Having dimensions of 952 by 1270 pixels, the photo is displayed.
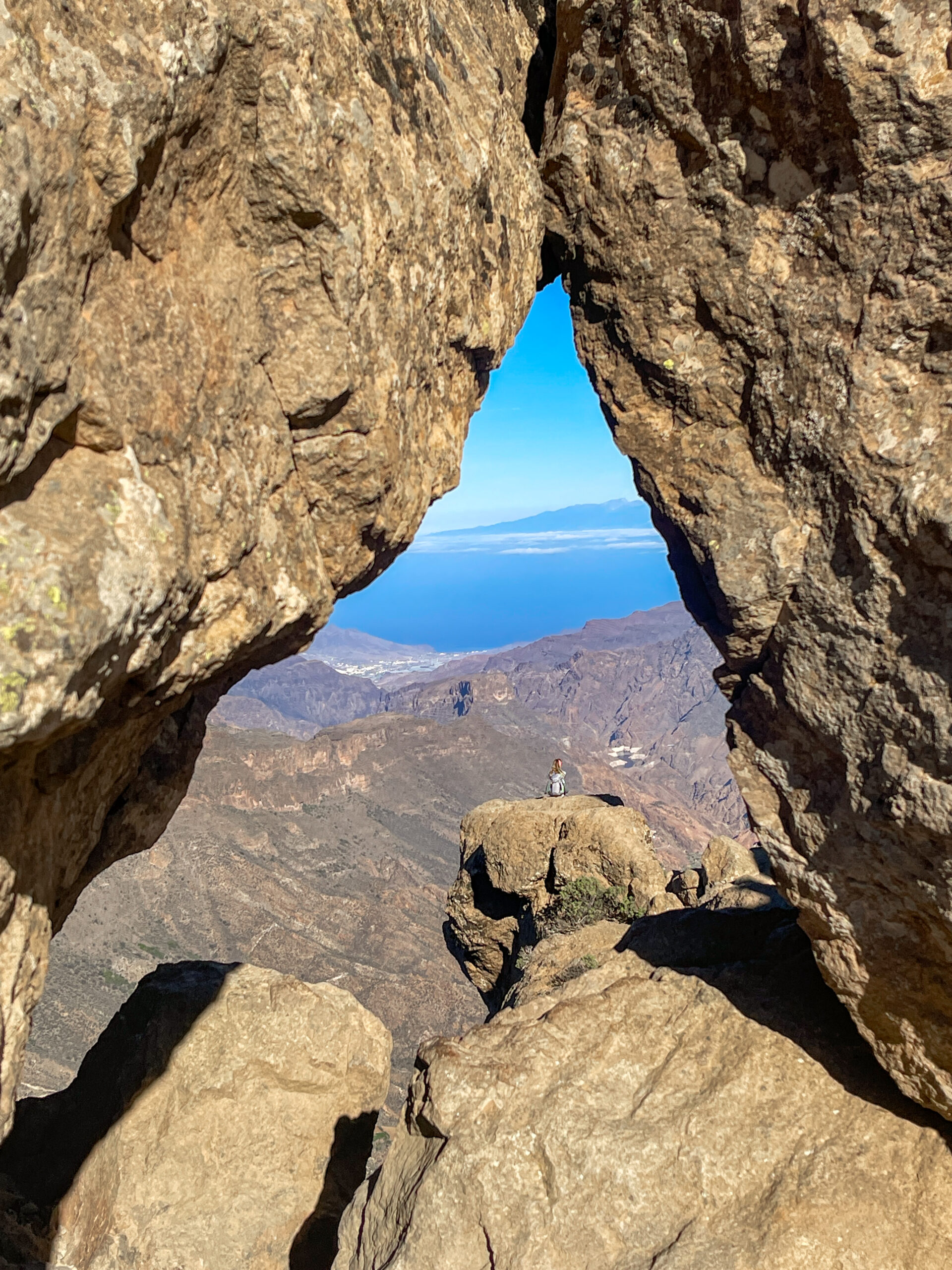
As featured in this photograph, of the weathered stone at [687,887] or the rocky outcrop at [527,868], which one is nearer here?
the weathered stone at [687,887]

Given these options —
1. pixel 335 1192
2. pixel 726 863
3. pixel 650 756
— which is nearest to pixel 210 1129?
pixel 335 1192

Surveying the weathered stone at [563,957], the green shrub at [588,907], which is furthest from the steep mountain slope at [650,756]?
the weathered stone at [563,957]

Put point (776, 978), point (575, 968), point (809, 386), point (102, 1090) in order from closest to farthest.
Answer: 1. point (809, 386)
2. point (776, 978)
3. point (102, 1090)
4. point (575, 968)

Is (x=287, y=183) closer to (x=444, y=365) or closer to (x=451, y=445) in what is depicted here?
(x=444, y=365)

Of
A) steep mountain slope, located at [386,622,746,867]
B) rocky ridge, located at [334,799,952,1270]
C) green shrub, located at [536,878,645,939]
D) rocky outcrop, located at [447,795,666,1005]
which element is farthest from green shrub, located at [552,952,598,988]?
steep mountain slope, located at [386,622,746,867]

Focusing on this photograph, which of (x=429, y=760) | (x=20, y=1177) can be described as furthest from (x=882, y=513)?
(x=429, y=760)

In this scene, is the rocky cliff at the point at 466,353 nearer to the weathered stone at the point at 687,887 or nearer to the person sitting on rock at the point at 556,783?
the weathered stone at the point at 687,887

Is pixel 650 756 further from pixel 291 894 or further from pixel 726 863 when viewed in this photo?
pixel 726 863
